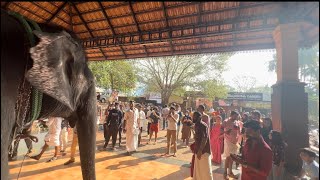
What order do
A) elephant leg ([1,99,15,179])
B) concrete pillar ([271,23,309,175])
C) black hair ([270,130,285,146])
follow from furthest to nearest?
1. black hair ([270,130,285,146])
2. concrete pillar ([271,23,309,175])
3. elephant leg ([1,99,15,179])

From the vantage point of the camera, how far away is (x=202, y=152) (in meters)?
5.37

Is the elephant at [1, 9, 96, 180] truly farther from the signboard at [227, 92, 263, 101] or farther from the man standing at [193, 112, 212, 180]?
the signboard at [227, 92, 263, 101]

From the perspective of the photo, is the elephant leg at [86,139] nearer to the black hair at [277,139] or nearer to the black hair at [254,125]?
the black hair at [254,125]

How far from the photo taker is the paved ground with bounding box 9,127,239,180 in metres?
6.43

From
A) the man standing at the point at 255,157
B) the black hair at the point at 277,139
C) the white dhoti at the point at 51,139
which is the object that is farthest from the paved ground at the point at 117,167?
the man standing at the point at 255,157

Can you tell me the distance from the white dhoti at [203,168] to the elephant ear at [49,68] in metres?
4.47

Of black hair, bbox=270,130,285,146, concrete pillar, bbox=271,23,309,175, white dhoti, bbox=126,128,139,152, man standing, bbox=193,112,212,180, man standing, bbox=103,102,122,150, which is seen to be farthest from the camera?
man standing, bbox=103,102,122,150

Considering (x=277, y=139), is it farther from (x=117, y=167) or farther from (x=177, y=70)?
(x=177, y=70)

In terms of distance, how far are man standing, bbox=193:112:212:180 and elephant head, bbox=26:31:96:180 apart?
11.5 feet

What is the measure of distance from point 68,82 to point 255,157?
324 cm

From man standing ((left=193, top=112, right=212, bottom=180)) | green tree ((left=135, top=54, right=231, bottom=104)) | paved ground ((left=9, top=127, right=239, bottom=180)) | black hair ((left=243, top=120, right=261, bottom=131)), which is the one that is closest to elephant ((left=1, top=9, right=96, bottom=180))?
black hair ((left=243, top=120, right=261, bottom=131))

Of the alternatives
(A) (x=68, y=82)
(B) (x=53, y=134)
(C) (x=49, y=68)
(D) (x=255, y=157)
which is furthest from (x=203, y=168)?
(B) (x=53, y=134)

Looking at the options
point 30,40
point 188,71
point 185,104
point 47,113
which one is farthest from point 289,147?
point 185,104

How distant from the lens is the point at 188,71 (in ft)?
A: 98.6
